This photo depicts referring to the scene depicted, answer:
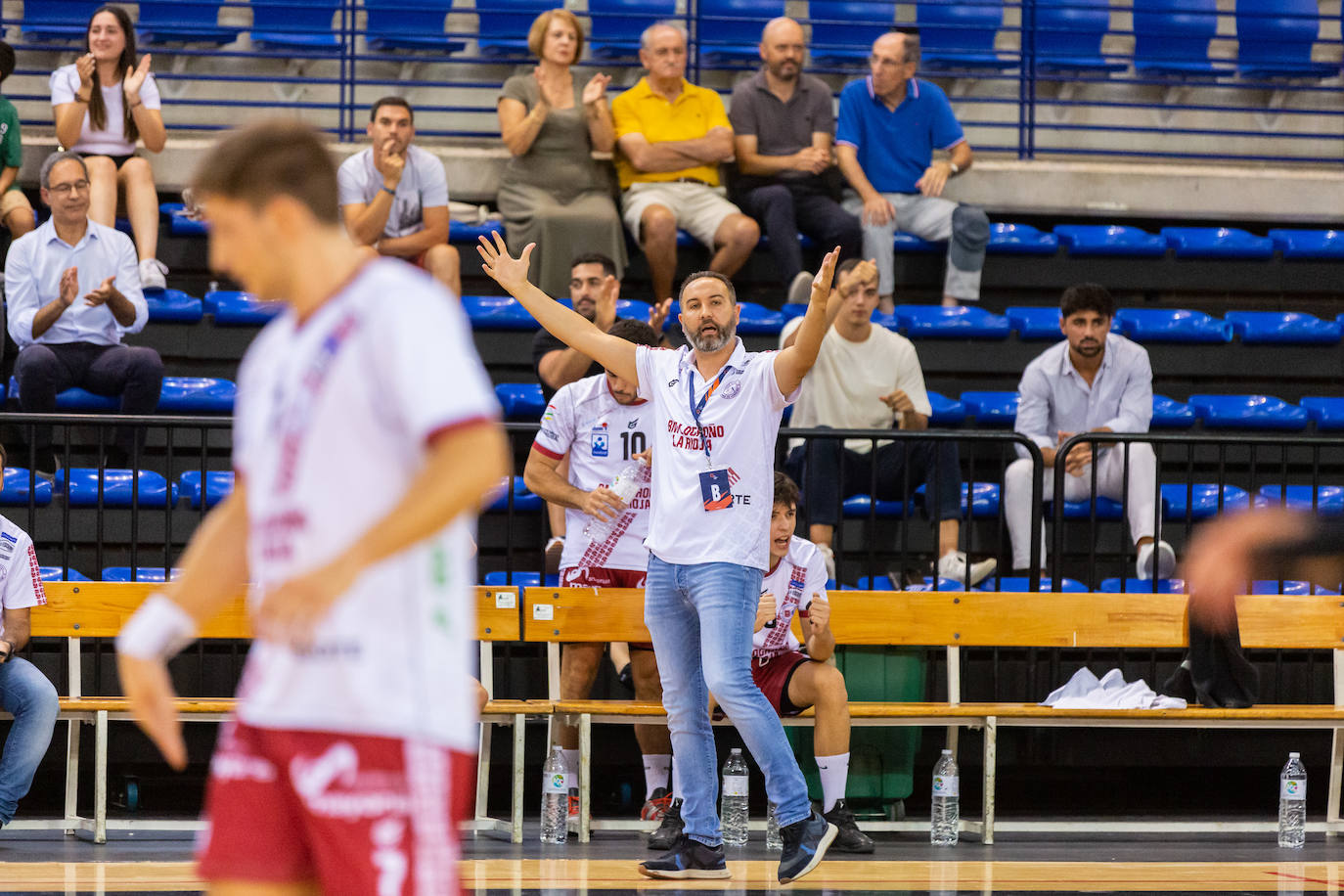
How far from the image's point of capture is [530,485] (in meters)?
7.21

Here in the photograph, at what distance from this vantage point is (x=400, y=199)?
9688 mm

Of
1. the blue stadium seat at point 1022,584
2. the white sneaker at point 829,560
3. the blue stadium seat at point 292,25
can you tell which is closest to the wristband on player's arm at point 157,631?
the white sneaker at point 829,560

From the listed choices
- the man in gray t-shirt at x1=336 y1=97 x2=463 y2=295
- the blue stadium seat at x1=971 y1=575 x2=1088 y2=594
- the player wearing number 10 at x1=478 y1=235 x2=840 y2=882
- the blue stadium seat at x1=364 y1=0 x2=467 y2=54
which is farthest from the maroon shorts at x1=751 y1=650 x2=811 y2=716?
the blue stadium seat at x1=364 y1=0 x2=467 y2=54

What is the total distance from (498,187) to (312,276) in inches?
322

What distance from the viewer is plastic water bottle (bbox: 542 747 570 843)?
696cm

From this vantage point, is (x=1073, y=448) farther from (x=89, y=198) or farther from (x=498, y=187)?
(x=89, y=198)


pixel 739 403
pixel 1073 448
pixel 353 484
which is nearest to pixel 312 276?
pixel 353 484

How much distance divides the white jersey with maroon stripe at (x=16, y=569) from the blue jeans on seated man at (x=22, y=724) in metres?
0.20

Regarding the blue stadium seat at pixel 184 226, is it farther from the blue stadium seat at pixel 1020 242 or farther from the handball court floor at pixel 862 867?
the blue stadium seat at pixel 1020 242

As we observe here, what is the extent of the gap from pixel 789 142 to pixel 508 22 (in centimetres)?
304

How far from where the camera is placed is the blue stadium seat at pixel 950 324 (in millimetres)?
10359

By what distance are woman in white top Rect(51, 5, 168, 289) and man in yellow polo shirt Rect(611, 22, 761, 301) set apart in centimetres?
288

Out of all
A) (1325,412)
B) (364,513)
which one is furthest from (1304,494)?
(364,513)

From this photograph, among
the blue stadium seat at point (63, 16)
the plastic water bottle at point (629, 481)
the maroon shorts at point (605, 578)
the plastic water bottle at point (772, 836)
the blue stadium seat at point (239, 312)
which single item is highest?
the blue stadium seat at point (63, 16)
